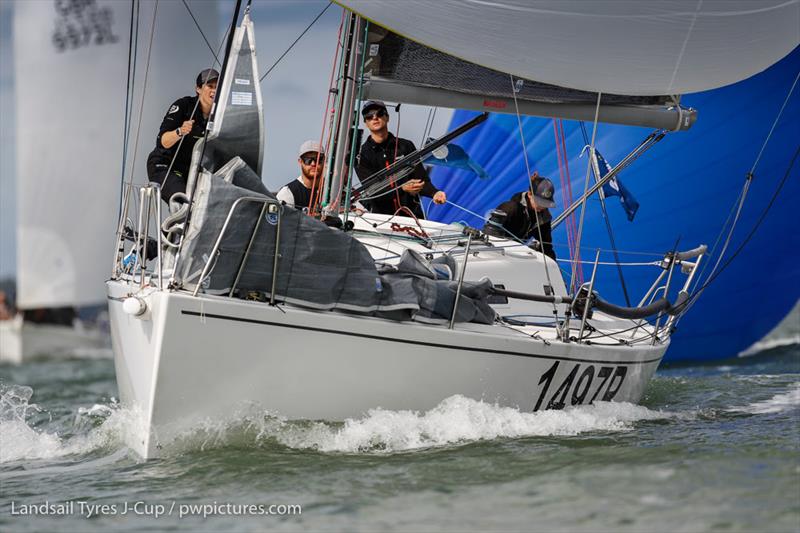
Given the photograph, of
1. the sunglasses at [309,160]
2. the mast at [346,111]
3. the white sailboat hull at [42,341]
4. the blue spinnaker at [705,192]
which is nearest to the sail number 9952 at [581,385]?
the mast at [346,111]

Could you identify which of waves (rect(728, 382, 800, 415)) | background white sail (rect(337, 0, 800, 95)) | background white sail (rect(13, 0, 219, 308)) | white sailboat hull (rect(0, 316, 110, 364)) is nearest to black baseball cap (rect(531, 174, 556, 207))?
background white sail (rect(337, 0, 800, 95))

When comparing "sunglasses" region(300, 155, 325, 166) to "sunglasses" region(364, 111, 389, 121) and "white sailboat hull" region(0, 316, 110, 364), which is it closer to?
"sunglasses" region(364, 111, 389, 121)

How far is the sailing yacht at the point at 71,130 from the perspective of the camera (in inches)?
398

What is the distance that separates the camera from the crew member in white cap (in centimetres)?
653

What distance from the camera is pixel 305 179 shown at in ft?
21.7

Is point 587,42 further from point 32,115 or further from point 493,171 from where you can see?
point 32,115

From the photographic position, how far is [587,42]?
17.9 feet

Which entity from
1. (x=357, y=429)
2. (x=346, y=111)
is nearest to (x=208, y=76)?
(x=346, y=111)

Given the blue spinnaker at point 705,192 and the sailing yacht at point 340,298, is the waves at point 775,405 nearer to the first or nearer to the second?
the sailing yacht at point 340,298

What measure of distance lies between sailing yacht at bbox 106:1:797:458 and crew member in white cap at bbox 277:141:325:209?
0.50 m

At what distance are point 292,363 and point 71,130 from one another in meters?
6.64

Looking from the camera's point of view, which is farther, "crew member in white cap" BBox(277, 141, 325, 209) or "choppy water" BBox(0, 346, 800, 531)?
"crew member in white cap" BBox(277, 141, 325, 209)

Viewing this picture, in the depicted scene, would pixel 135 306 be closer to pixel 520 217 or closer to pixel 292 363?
pixel 292 363

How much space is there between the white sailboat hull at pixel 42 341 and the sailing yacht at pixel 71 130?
9.00ft
